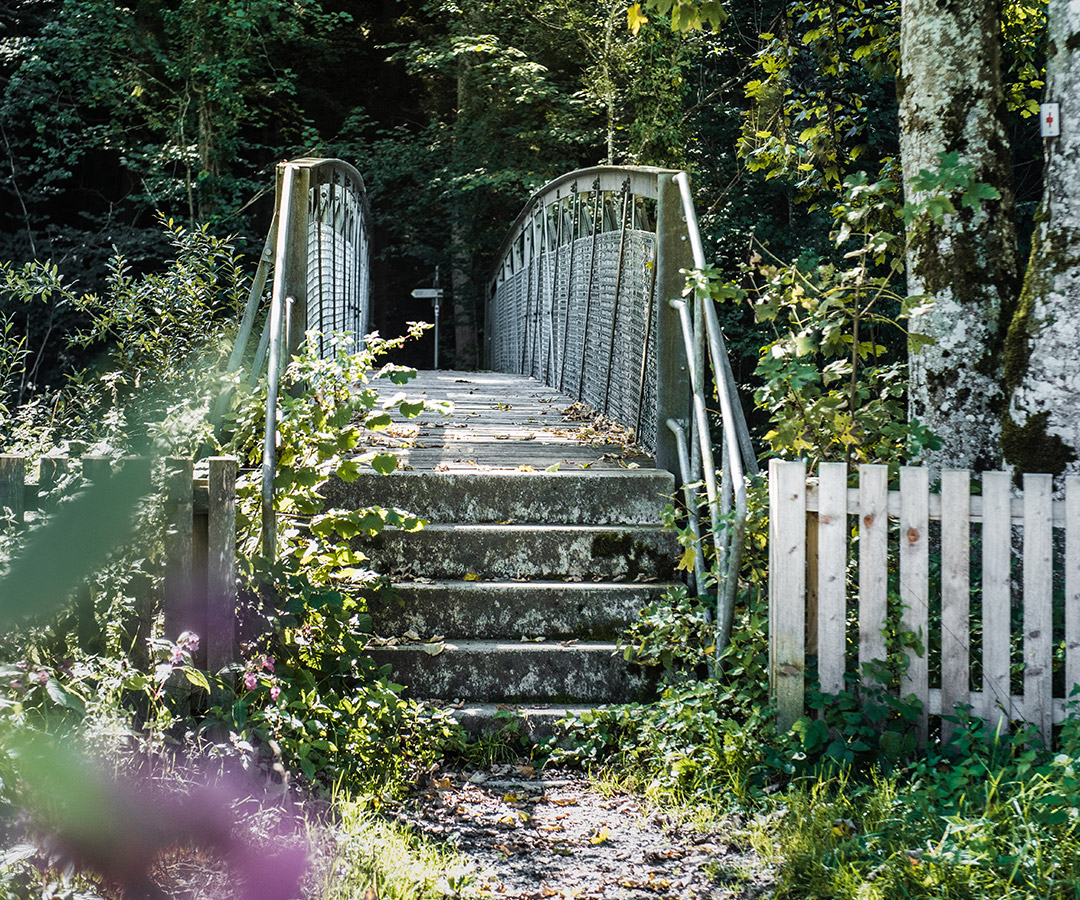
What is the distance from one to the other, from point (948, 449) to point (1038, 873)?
94.5 inches

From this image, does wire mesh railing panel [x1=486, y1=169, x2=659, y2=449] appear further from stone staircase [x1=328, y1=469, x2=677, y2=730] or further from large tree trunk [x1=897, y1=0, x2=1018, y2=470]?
large tree trunk [x1=897, y1=0, x2=1018, y2=470]

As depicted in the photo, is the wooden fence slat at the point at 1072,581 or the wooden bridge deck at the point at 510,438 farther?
the wooden bridge deck at the point at 510,438

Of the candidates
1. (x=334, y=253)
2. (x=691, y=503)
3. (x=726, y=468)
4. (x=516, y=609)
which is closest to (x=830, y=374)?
(x=726, y=468)

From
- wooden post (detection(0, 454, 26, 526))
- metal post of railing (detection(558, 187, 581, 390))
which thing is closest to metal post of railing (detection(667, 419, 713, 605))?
wooden post (detection(0, 454, 26, 526))

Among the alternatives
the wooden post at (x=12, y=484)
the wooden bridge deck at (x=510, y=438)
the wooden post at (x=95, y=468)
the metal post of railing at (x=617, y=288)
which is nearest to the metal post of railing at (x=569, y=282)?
the wooden bridge deck at (x=510, y=438)

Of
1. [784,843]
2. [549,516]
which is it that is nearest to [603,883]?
[784,843]

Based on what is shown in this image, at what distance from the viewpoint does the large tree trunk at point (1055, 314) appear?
12.6ft

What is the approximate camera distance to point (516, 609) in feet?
14.1

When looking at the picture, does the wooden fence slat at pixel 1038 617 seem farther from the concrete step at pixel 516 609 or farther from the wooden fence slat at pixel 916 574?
the concrete step at pixel 516 609

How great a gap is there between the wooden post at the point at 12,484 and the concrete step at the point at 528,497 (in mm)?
1982

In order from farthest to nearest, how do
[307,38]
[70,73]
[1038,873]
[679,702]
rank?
1. [307,38]
2. [70,73]
3. [679,702]
4. [1038,873]

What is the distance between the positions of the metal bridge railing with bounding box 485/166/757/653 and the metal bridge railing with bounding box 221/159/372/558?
1.67 metres

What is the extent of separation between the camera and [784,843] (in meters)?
2.84

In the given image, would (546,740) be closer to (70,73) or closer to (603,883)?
(603,883)
